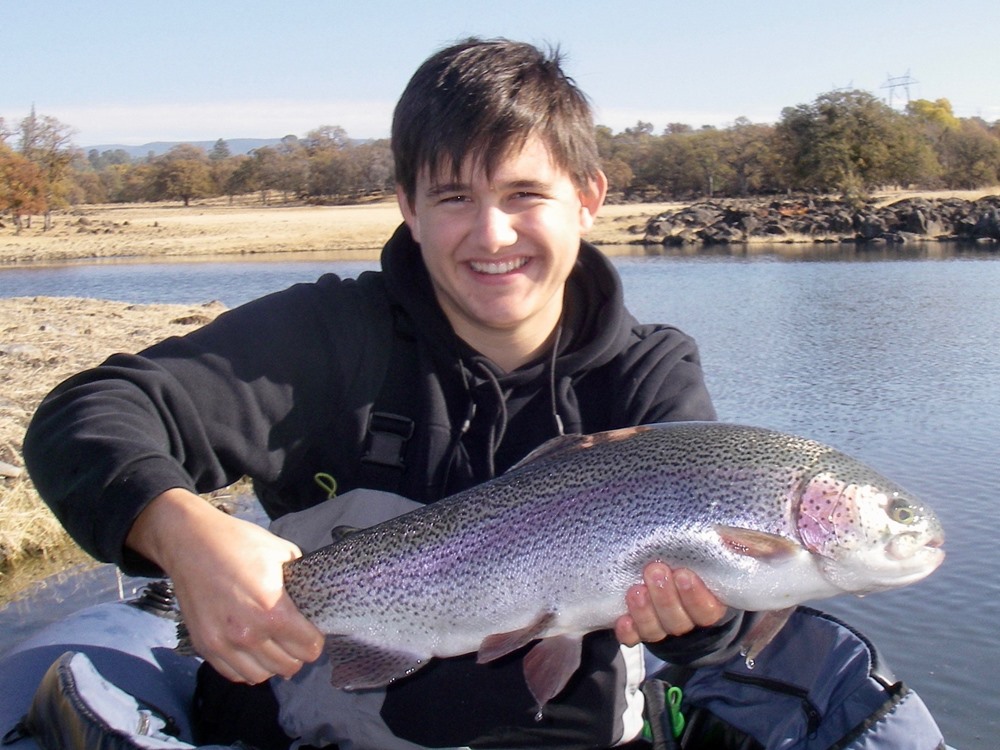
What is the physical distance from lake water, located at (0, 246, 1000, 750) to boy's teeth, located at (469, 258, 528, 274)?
358cm

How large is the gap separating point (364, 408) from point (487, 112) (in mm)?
922

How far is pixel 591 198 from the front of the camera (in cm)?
342

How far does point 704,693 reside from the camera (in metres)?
3.79

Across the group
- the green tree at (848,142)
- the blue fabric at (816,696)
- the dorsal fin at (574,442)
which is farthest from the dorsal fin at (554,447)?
the green tree at (848,142)

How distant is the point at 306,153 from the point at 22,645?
102055 mm

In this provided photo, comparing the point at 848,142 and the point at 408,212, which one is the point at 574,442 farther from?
the point at 848,142

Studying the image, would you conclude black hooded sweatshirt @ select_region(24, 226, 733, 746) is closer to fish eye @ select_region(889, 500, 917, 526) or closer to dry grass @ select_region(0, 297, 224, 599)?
fish eye @ select_region(889, 500, 917, 526)

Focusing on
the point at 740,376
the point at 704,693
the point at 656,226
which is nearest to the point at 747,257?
the point at 656,226

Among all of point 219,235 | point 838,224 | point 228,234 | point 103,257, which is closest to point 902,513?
point 103,257

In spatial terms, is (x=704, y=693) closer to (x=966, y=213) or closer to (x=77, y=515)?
(x=77, y=515)

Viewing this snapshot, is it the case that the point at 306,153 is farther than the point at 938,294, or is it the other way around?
the point at 306,153

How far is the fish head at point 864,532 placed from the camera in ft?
8.46

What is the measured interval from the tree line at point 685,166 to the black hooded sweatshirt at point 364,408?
42740 mm

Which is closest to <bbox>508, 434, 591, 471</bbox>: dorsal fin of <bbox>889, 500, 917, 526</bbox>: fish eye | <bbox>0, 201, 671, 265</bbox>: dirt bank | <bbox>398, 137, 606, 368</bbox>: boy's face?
<bbox>398, 137, 606, 368</bbox>: boy's face
